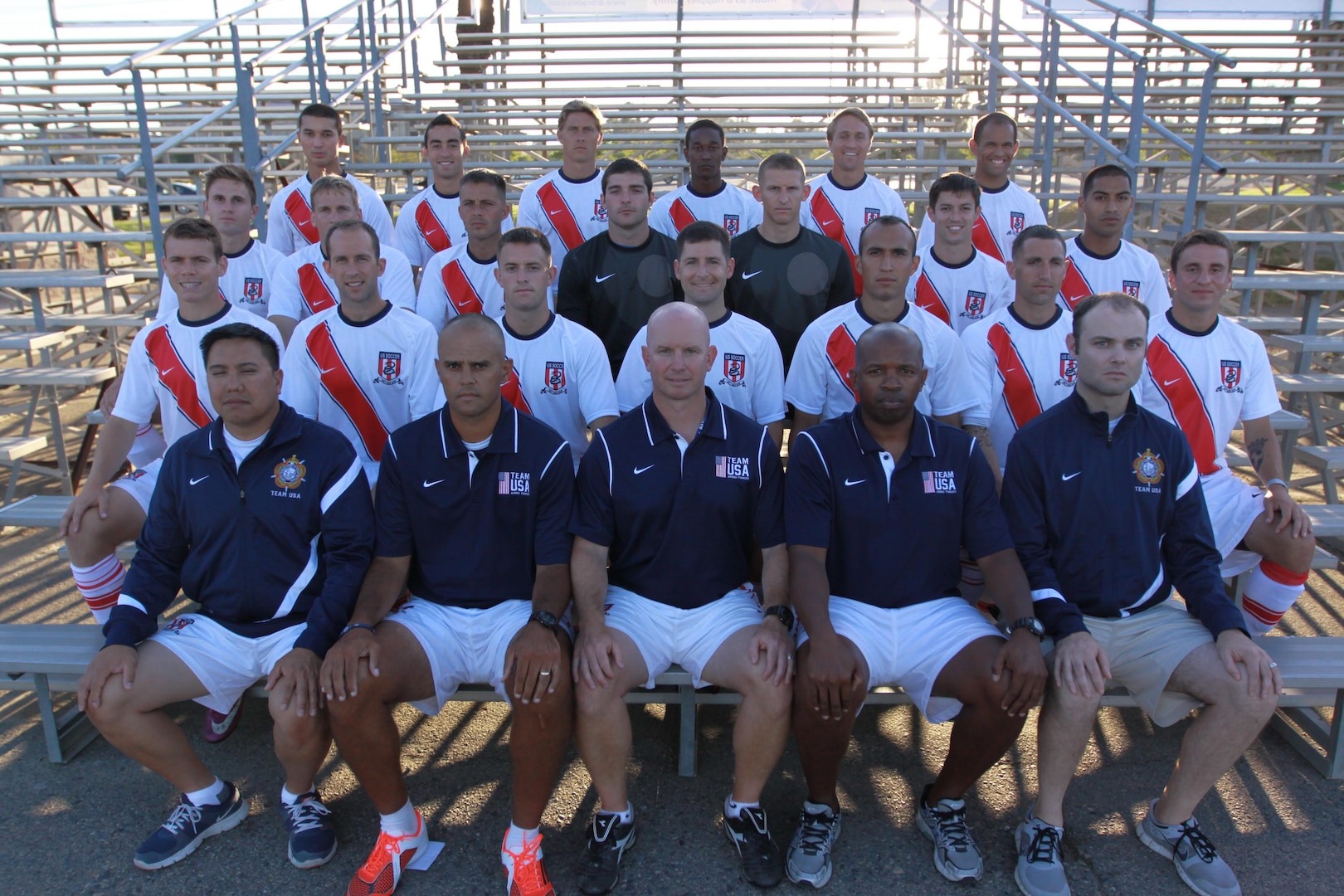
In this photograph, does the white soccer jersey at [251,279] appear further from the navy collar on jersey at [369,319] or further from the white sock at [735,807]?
the white sock at [735,807]

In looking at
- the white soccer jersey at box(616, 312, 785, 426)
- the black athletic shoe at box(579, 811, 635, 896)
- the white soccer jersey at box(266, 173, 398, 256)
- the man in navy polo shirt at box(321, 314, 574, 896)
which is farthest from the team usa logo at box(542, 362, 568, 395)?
the white soccer jersey at box(266, 173, 398, 256)

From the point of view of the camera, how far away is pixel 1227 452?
13.3 feet

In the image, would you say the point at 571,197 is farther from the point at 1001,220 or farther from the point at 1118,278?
the point at 1118,278

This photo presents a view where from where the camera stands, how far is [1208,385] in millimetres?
3396

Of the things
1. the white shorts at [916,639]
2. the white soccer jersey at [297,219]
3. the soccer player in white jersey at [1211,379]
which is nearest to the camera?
the white shorts at [916,639]

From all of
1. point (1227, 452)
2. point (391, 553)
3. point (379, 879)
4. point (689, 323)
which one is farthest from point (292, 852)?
point (1227, 452)

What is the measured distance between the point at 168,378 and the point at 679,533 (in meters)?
2.13

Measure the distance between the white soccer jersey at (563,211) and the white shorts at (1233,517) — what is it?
10.2 feet

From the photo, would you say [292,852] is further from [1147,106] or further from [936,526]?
[1147,106]

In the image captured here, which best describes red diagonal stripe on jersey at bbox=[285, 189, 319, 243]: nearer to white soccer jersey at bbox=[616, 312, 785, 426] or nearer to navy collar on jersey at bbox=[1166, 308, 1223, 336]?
white soccer jersey at bbox=[616, 312, 785, 426]

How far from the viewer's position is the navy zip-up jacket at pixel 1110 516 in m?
2.71

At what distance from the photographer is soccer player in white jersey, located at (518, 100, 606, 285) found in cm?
477

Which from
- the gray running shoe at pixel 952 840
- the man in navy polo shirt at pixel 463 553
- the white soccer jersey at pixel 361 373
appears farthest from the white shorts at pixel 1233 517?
the white soccer jersey at pixel 361 373

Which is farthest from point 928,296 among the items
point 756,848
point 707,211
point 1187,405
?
point 756,848
